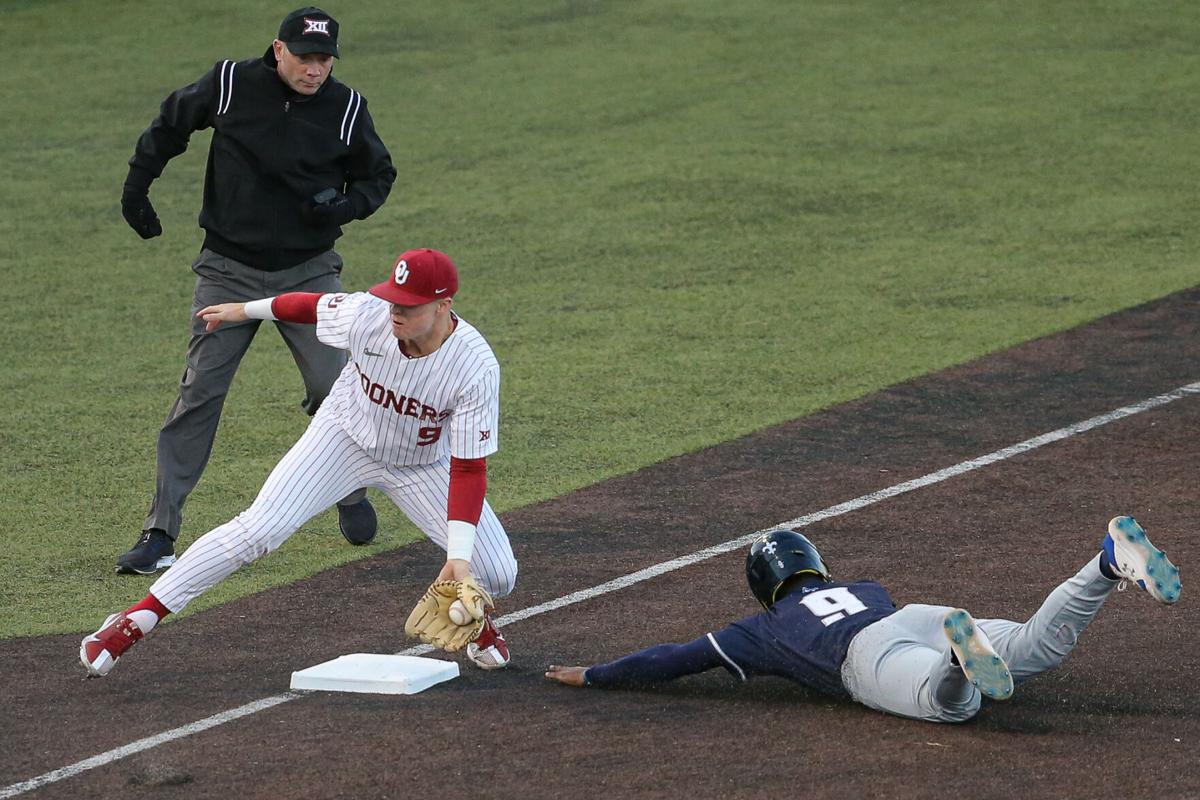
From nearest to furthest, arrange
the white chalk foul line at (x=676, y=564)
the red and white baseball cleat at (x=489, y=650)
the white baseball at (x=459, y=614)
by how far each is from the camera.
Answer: the white chalk foul line at (x=676, y=564), the white baseball at (x=459, y=614), the red and white baseball cleat at (x=489, y=650)

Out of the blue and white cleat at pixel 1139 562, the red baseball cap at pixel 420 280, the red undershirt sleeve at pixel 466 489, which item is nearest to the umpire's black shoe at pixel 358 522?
the red undershirt sleeve at pixel 466 489

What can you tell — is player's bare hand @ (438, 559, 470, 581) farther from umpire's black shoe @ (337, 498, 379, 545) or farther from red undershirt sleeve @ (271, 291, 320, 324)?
umpire's black shoe @ (337, 498, 379, 545)

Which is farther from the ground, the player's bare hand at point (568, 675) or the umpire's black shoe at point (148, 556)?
the player's bare hand at point (568, 675)

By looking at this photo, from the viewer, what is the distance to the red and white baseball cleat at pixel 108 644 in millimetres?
5379

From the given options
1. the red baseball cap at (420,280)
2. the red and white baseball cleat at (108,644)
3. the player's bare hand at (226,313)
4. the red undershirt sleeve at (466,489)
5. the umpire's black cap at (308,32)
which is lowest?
the red and white baseball cleat at (108,644)

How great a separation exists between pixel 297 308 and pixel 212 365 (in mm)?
1185

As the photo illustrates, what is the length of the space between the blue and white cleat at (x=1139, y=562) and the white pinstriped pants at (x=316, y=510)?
194cm

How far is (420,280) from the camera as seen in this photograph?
5262 mm

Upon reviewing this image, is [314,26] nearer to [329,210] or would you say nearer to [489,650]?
[329,210]

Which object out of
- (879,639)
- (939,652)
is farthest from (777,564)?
(939,652)

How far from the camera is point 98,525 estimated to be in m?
7.40

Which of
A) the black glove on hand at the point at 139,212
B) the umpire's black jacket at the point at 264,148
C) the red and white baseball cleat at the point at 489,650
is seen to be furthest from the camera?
the black glove on hand at the point at 139,212

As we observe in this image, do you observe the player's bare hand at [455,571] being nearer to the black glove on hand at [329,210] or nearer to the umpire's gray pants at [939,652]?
the umpire's gray pants at [939,652]

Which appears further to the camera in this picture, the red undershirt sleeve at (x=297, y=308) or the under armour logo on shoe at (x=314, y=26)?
the under armour logo on shoe at (x=314, y=26)
